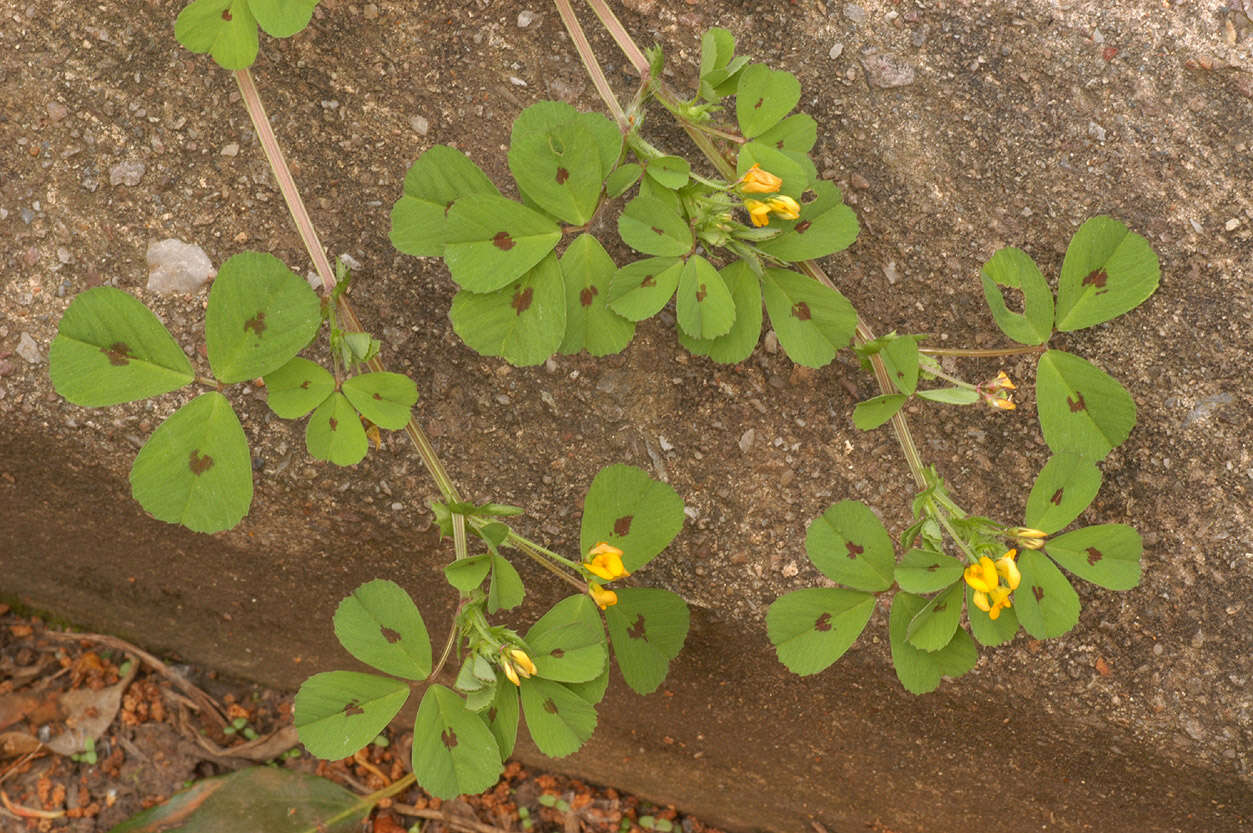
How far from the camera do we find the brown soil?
209 cm

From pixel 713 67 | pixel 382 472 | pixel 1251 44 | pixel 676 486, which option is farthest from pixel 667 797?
pixel 1251 44

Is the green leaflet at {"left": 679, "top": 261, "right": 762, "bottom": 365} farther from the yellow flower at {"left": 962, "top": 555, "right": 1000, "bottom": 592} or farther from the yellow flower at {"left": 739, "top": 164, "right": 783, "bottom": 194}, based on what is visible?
the yellow flower at {"left": 962, "top": 555, "right": 1000, "bottom": 592}

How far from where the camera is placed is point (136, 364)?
1744 mm

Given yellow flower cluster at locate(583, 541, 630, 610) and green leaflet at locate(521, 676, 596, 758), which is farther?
green leaflet at locate(521, 676, 596, 758)

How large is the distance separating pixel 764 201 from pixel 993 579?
67 centimetres

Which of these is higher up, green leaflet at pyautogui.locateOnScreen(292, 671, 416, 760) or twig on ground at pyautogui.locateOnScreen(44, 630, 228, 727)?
green leaflet at pyautogui.locateOnScreen(292, 671, 416, 760)

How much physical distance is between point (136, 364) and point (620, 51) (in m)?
1.07

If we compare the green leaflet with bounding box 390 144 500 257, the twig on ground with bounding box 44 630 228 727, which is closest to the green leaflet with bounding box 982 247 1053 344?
the green leaflet with bounding box 390 144 500 257

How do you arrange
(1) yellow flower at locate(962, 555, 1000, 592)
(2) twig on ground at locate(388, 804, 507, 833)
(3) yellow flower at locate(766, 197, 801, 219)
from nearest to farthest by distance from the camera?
1. (1) yellow flower at locate(962, 555, 1000, 592)
2. (3) yellow flower at locate(766, 197, 801, 219)
3. (2) twig on ground at locate(388, 804, 507, 833)

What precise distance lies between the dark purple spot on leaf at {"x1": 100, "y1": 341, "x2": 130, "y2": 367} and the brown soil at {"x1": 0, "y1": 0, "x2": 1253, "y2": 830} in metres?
0.35

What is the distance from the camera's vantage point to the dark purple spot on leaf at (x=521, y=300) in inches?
69.6

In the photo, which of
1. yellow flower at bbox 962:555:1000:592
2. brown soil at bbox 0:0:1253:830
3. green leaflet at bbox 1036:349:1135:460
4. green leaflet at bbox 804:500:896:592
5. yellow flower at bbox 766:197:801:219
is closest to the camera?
yellow flower at bbox 962:555:1000:592

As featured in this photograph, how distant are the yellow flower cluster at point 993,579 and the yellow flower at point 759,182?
647 mm

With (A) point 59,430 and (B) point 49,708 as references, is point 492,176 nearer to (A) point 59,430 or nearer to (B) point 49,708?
(A) point 59,430
